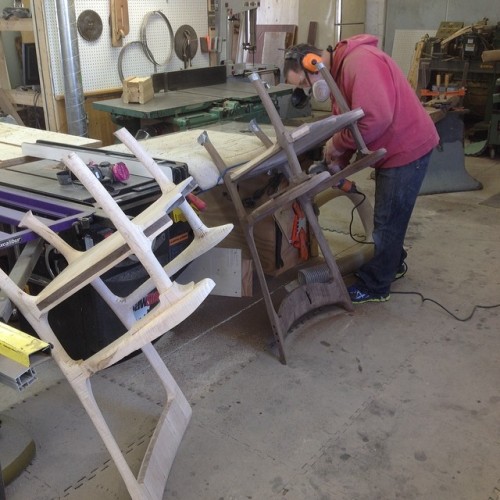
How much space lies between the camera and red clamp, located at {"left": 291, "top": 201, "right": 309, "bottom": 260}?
9.04ft

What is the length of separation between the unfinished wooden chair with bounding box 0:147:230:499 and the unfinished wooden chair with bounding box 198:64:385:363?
1.84 feet

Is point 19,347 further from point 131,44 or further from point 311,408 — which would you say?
point 131,44

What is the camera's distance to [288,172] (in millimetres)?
2275

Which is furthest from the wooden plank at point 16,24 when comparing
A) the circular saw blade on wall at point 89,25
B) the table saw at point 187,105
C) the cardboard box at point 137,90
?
the cardboard box at point 137,90

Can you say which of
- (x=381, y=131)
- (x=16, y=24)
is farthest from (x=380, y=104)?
(x=16, y=24)

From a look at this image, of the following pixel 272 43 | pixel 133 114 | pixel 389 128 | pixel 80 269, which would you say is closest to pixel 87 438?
pixel 80 269

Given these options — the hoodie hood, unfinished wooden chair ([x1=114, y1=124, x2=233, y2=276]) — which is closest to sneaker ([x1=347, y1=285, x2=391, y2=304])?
the hoodie hood

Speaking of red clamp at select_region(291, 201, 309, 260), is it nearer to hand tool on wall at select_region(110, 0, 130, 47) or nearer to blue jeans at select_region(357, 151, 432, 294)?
blue jeans at select_region(357, 151, 432, 294)

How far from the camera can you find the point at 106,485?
1687 mm

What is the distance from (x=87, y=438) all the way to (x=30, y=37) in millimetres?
3408

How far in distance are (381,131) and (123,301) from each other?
127 cm

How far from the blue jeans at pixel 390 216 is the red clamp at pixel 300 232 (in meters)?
0.33

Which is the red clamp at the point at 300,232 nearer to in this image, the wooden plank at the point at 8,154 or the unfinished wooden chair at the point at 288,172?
the unfinished wooden chair at the point at 288,172

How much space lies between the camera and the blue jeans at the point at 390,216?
2516 millimetres
